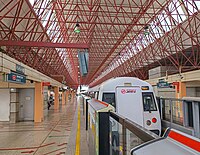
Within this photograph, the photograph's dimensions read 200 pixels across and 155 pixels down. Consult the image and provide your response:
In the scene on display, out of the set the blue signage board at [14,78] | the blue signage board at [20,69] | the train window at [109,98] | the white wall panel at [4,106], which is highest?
the blue signage board at [20,69]

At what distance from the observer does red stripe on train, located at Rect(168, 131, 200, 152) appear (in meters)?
1.06

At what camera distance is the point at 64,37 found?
3033cm

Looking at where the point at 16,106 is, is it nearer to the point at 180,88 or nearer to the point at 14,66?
the point at 14,66

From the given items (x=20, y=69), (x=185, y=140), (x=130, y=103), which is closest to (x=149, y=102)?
(x=130, y=103)

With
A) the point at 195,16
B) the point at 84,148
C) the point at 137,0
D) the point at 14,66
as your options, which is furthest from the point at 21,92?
the point at 195,16

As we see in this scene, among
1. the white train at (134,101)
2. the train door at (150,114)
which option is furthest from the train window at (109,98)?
the train door at (150,114)

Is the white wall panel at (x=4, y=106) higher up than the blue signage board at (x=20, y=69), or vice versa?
the blue signage board at (x=20, y=69)

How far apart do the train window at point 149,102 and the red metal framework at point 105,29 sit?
9148 mm

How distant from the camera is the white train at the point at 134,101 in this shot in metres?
6.94

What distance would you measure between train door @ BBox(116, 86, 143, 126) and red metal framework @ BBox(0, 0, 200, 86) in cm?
892

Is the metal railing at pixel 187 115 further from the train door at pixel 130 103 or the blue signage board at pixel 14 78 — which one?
the blue signage board at pixel 14 78

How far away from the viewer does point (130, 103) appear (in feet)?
23.0

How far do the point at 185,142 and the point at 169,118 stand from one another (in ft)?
22.3

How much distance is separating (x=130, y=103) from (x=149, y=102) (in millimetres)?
679
